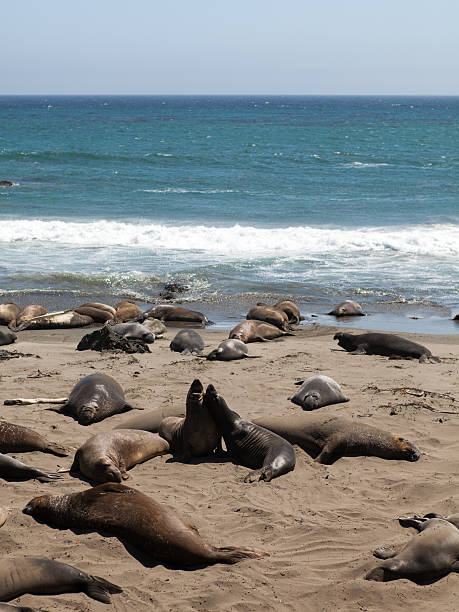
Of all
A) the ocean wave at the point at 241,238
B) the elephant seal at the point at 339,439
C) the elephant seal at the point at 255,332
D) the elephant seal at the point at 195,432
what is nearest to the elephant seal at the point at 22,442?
the elephant seal at the point at 195,432

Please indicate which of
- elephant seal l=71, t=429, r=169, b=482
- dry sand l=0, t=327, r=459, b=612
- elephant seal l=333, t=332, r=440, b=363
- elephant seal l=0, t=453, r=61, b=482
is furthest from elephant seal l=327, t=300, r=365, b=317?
elephant seal l=0, t=453, r=61, b=482

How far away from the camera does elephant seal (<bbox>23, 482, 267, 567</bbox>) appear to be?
507cm

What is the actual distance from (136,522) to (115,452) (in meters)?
1.38

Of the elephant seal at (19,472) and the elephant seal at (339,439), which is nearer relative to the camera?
the elephant seal at (19,472)

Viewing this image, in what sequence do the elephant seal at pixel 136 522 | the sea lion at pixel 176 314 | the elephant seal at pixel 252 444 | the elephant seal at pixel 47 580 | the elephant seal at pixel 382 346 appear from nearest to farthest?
the elephant seal at pixel 47 580
the elephant seal at pixel 136 522
the elephant seal at pixel 252 444
the elephant seal at pixel 382 346
the sea lion at pixel 176 314

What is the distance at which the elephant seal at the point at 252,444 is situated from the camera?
6574mm

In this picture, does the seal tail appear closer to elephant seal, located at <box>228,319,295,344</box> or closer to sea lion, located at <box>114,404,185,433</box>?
sea lion, located at <box>114,404,185,433</box>

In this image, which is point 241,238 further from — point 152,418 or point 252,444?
point 252,444

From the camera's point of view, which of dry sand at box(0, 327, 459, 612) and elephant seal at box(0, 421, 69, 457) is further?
elephant seal at box(0, 421, 69, 457)

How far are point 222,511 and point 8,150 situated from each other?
43.8 metres

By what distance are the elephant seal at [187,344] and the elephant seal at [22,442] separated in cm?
402

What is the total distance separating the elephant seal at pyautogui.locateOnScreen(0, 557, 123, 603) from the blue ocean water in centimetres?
926

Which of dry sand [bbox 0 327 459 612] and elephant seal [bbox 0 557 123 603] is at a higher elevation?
elephant seal [bbox 0 557 123 603]

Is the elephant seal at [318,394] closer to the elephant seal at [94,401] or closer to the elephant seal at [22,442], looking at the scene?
the elephant seal at [94,401]
